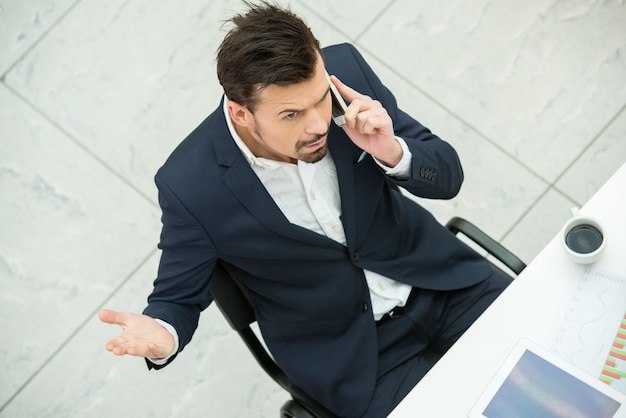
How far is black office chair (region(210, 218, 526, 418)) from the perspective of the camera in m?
1.81

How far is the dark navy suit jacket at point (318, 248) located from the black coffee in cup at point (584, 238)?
303mm

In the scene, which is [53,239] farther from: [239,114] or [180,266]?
[239,114]

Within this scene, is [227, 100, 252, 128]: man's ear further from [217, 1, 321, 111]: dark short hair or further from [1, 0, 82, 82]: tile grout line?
[1, 0, 82, 82]: tile grout line

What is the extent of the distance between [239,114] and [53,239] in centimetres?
143

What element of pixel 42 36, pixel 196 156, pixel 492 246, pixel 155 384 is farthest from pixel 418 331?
pixel 42 36

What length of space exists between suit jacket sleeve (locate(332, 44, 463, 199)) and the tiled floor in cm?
90

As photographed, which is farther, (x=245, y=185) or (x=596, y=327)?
(x=245, y=185)

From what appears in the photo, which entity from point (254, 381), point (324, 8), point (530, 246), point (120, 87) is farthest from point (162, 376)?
point (324, 8)

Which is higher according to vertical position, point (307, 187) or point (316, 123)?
point (316, 123)

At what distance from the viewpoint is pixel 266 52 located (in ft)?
4.93

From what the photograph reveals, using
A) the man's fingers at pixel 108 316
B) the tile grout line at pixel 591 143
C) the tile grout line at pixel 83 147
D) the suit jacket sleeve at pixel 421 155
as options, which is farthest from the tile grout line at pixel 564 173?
the man's fingers at pixel 108 316

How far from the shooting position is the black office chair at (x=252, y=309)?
1.81 m

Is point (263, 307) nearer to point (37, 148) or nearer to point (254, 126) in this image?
point (254, 126)

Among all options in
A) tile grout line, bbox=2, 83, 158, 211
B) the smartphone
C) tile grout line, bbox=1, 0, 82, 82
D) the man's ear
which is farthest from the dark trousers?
tile grout line, bbox=1, 0, 82, 82
